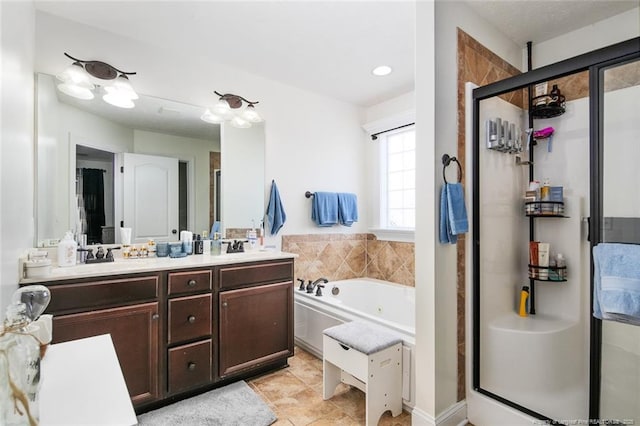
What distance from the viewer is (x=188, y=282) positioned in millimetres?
2027

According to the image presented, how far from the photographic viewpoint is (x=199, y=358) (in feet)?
6.74

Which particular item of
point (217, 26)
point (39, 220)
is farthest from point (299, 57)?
point (39, 220)

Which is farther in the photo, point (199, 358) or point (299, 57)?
point (299, 57)

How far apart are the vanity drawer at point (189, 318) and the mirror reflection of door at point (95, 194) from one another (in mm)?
805

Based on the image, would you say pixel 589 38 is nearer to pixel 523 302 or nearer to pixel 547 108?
pixel 547 108

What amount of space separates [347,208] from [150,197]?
6.31 ft

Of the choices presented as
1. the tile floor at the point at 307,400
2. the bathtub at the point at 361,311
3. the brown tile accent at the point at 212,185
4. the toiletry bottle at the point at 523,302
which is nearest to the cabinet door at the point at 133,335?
the tile floor at the point at 307,400

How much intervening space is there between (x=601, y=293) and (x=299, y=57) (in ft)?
8.19

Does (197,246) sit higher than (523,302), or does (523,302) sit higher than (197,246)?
(197,246)

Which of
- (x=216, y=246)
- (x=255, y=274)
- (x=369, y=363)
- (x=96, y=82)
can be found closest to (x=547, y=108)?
(x=369, y=363)

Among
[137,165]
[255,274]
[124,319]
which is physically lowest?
[124,319]

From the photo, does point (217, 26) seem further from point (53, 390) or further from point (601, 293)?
point (601, 293)

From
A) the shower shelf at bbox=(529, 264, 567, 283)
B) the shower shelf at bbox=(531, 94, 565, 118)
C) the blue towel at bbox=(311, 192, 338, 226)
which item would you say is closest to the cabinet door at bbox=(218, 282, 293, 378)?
the blue towel at bbox=(311, 192, 338, 226)

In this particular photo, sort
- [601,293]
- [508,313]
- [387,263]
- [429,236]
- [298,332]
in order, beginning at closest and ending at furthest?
[601,293] → [429,236] → [508,313] → [298,332] → [387,263]
